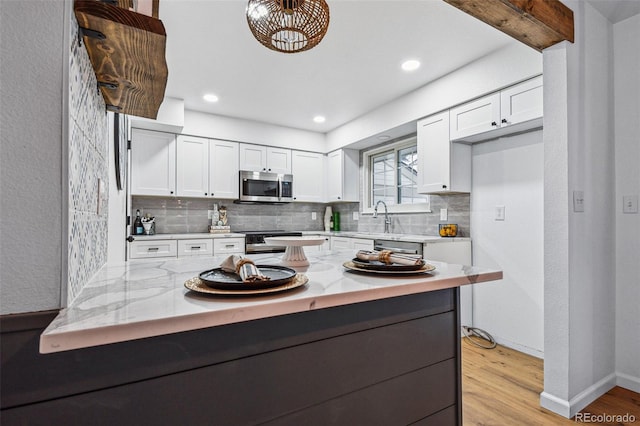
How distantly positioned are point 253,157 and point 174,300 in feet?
12.3

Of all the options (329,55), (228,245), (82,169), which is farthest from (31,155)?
(228,245)

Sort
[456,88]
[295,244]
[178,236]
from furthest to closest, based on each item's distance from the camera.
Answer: [178,236]
[456,88]
[295,244]

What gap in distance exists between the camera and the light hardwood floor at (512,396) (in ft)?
5.95

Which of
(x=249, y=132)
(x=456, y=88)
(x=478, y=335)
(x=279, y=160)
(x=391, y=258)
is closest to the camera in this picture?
(x=391, y=258)

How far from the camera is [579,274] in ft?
6.25

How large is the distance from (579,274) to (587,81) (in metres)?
1.18

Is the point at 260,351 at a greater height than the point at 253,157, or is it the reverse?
the point at 253,157

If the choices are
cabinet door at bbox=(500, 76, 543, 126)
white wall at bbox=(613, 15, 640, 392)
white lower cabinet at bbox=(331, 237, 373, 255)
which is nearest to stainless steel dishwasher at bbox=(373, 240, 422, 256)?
white lower cabinet at bbox=(331, 237, 373, 255)

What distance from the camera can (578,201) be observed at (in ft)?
6.24

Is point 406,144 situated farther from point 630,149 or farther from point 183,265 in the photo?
point 183,265

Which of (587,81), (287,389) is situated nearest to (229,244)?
(287,389)

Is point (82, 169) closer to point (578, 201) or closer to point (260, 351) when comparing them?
point (260, 351)

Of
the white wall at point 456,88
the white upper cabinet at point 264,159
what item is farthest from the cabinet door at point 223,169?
the white wall at point 456,88

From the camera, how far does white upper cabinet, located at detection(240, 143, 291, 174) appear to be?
4.33m
